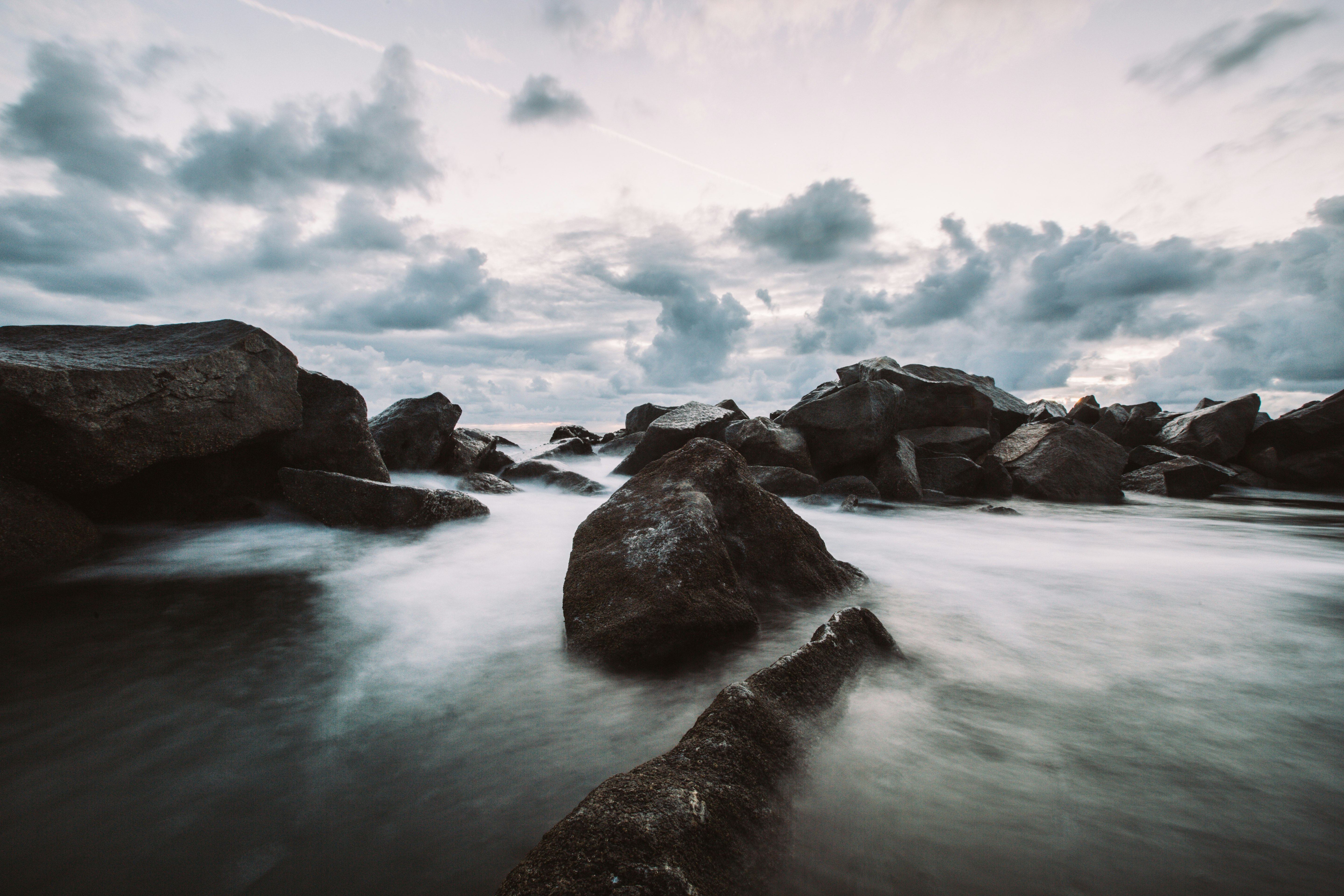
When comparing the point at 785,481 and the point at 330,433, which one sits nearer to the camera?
the point at 330,433

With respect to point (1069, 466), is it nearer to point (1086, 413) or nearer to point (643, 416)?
point (1086, 413)

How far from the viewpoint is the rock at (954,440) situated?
463 inches

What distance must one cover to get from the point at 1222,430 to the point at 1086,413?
2.70 metres

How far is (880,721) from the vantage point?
233cm

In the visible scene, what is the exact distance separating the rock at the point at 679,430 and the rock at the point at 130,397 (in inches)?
217

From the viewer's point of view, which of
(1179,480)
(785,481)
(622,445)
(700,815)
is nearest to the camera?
(700,815)

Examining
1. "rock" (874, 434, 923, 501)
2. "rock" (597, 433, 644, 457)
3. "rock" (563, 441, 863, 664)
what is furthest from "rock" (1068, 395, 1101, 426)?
"rock" (563, 441, 863, 664)

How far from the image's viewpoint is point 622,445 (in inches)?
687

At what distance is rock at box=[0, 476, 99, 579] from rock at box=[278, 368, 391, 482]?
6.26ft

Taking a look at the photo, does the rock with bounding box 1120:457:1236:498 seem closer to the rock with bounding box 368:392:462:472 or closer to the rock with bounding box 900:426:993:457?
the rock with bounding box 900:426:993:457

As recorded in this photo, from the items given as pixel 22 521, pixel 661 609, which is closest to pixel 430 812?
pixel 661 609

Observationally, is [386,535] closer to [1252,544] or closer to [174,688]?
[174,688]

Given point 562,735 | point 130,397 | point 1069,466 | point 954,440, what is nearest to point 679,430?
point 954,440

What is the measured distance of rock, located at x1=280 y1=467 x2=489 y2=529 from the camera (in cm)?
609
